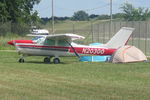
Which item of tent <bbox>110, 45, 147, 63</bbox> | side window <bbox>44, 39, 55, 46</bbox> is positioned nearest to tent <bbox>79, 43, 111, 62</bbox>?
tent <bbox>110, 45, 147, 63</bbox>

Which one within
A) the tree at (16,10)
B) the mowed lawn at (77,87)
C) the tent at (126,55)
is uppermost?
the tree at (16,10)

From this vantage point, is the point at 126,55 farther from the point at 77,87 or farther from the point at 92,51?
the point at 77,87

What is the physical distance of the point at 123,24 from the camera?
95.7ft

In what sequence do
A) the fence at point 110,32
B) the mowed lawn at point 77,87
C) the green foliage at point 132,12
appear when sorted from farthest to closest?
1. the green foliage at point 132,12
2. the fence at point 110,32
3. the mowed lawn at point 77,87

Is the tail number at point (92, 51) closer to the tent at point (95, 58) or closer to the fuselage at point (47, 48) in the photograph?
the fuselage at point (47, 48)

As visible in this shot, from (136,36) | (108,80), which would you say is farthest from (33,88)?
(136,36)

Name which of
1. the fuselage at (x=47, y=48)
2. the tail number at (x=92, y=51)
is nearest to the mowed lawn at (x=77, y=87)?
the fuselage at (x=47, y=48)

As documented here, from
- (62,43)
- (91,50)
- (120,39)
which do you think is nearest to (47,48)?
(62,43)

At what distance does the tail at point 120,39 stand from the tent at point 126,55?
889 mm

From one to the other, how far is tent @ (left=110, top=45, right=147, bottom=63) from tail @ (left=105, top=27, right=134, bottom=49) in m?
0.89

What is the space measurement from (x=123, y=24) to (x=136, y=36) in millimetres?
1501

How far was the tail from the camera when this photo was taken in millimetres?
21938

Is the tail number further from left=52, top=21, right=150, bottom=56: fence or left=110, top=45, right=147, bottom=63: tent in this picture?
left=52, top=21, right=150, bottom=56: fence

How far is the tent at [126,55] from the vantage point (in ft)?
67.7
